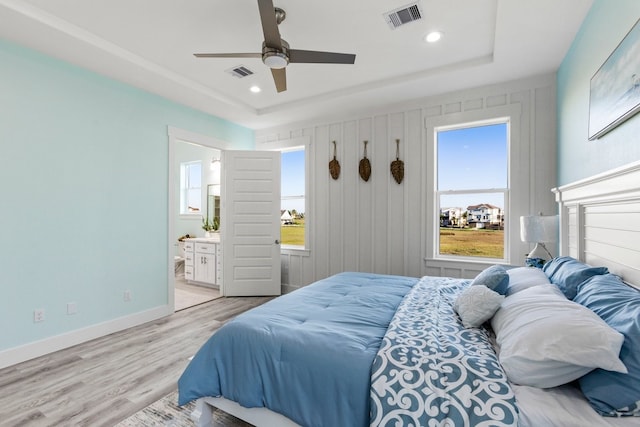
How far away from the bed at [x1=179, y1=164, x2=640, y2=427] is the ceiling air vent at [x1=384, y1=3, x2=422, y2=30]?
1.71 meters

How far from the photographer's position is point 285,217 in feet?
16.9

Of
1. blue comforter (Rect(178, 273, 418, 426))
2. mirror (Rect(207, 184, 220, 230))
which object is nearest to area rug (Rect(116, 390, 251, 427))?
blue comforter (Rect(178, 273, 418, 426))

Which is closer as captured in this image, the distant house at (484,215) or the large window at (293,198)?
the distant house at (484,215)

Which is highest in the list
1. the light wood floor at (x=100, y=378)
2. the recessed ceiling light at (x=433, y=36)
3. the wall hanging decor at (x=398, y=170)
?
the recessed ceiling light at (x=433, y=36)

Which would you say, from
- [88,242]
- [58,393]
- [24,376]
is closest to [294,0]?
[88,242]

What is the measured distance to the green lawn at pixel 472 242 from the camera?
3.53m

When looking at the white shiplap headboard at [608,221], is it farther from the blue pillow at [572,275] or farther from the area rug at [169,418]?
the area rug at [169,418]

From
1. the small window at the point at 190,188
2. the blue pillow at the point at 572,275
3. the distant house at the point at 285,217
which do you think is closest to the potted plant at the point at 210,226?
the small window at the point at 190,188

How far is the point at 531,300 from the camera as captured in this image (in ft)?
4.89

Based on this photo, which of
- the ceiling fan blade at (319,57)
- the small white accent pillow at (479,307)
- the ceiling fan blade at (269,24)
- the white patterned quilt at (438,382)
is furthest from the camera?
the ceiling fan blade at (319,57)

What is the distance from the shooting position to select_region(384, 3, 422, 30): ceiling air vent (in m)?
2.29

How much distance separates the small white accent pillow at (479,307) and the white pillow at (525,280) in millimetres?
282

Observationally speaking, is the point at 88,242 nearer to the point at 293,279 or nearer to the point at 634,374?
the point at 293,279

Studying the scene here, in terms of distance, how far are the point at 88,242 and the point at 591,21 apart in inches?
185
